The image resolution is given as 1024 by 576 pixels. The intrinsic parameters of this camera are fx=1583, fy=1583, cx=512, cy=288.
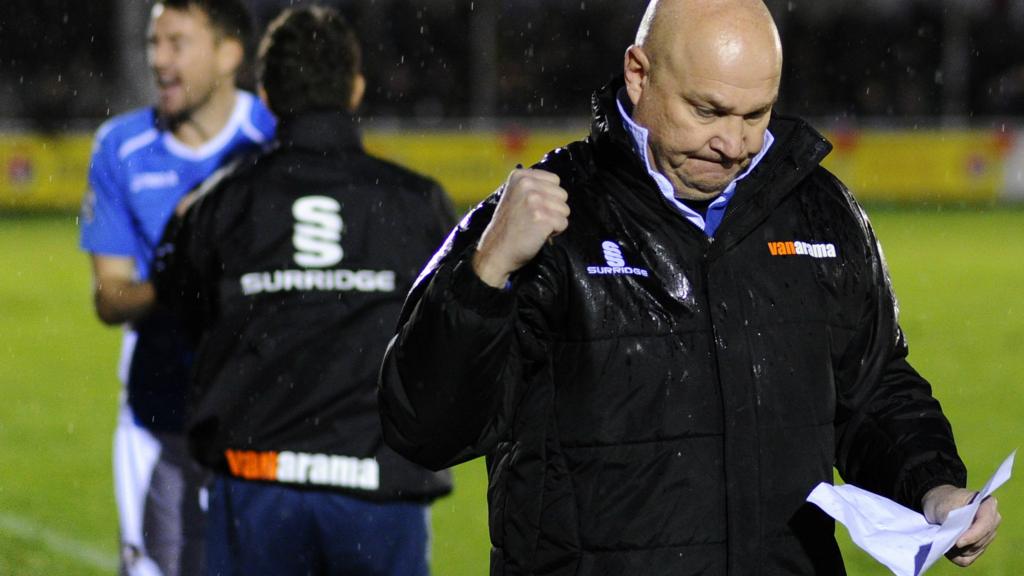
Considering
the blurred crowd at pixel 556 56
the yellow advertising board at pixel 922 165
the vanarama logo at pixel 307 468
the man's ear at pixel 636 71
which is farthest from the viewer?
the blurred crowd at pixel 556 56

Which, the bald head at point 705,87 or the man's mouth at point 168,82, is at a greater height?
the bald head at point 705,87

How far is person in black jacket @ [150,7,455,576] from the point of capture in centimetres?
380

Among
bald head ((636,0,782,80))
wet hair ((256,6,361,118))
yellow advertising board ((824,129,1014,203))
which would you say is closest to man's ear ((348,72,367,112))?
wet hair ((256,6,361,118))

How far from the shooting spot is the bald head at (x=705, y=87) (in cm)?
260

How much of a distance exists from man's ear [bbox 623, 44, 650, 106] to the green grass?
3.75 metres

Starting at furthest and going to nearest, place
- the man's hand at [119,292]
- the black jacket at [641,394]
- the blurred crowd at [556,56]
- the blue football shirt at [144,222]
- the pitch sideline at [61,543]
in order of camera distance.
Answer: the blurred crowd at [556,56], the pitch sideline at [61,543], the blue football shirt at [144,222], the man's hand at [119,292], the black jacket at [641,394]

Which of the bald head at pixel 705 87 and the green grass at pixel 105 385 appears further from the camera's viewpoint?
the green grass at pixel 105 385

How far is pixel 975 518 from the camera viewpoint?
8.67ft

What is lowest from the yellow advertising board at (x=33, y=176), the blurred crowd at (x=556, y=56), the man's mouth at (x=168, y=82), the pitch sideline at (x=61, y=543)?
the yellow advertising board at (x=33, y=176)

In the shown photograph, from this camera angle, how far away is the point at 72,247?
1738 cm

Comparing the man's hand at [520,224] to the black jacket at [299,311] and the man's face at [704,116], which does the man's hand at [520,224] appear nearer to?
the man's face at [704,116]

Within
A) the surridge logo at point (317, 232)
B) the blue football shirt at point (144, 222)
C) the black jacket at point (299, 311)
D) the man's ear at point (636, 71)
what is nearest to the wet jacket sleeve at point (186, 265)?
the black jacket at point (299, 311)

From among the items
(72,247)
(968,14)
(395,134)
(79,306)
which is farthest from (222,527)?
(968,14)

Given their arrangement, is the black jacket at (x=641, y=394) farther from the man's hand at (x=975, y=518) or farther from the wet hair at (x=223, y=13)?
the wet hair at (x=223, y=13)
